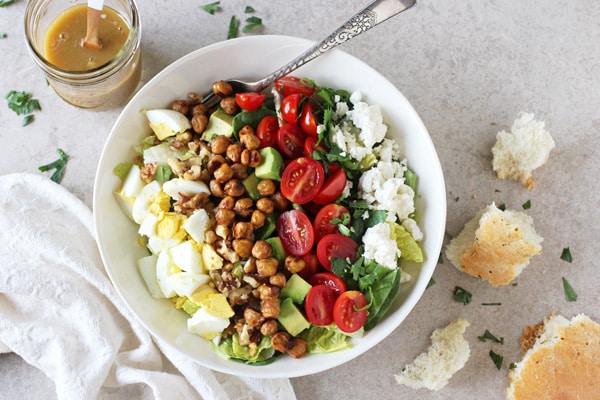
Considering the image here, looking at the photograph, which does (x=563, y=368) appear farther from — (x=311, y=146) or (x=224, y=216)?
(x=224, y=216)

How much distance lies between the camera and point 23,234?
309 centimetres

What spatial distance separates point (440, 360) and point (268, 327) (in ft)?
3.01

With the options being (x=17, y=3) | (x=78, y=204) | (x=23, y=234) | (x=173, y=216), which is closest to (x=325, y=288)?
(x=173, y=216)

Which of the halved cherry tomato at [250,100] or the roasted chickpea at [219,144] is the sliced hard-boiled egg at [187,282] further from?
the halved cherry tomato at [250,100]

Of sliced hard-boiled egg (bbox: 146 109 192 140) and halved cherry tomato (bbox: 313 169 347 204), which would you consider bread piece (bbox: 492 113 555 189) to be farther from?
sliced hard-boiled egg (bbox: 146 109 192 140)

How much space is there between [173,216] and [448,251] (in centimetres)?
130

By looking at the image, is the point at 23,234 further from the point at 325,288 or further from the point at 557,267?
the point at 557,267

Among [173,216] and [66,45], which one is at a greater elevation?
[66,45]

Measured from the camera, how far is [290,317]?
8.90 feet

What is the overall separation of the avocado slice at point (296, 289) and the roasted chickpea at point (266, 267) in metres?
0.09

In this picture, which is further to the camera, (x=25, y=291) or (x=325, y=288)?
(x=25, y=291)

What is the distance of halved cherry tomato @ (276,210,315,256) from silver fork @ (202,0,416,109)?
59cm

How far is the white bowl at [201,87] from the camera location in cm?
276

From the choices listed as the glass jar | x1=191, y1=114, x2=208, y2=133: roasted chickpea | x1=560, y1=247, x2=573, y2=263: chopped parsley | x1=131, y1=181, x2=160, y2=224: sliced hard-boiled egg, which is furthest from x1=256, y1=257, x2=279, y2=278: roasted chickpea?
x1=560, y1=247, x2=573, y2=263: chopped parsley
